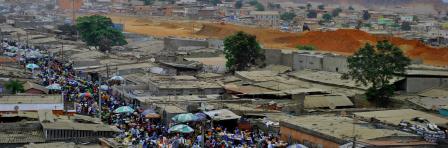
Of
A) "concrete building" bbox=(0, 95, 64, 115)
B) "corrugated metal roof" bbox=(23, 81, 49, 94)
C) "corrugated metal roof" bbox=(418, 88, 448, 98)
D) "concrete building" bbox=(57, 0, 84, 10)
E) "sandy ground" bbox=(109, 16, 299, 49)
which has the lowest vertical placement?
"sandy ground" bbox=(109, 16, 299, 49)

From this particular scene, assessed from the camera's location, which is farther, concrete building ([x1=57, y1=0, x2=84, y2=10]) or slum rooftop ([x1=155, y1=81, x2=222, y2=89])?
concrete building ([x1=57, y1=0, x2=84, y2=10])

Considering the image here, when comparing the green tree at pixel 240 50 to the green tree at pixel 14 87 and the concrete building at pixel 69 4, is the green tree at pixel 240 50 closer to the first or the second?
the green tree at pixel 14 87

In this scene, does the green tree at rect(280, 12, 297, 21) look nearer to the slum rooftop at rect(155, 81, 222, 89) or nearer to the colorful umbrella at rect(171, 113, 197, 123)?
the slum rooftop at rect(155, 81, 222, 89)

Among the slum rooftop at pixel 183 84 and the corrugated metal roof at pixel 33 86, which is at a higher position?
the corrugated metal roof at pixel 33 86

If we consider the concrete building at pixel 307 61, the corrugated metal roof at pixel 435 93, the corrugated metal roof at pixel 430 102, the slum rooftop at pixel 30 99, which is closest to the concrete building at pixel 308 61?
the concrete building at pixel 307 61

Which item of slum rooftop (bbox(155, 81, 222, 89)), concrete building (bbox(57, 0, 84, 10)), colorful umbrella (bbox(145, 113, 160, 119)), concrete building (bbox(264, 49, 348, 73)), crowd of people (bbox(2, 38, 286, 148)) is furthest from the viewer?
concrete building (bbox(57, 0, 84, 10))

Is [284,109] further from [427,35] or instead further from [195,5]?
[195,5]

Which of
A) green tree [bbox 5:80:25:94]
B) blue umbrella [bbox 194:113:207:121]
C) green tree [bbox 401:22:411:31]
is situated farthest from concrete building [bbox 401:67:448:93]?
green tree [bbox 401:22:411:31]

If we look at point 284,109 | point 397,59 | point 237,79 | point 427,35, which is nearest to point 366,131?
point 284,109
